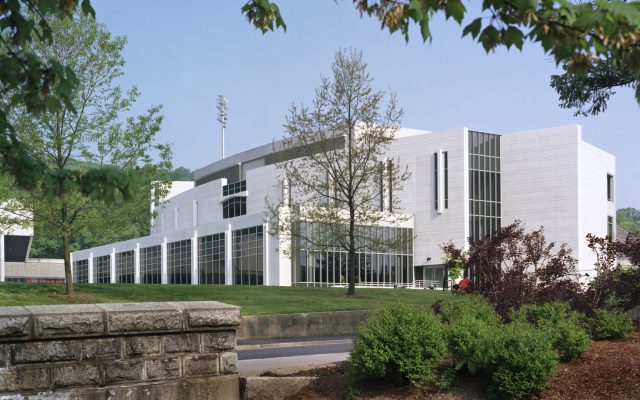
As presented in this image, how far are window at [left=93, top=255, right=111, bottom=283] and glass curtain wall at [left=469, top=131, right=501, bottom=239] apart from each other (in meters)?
42.4

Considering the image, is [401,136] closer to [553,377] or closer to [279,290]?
[279,290]

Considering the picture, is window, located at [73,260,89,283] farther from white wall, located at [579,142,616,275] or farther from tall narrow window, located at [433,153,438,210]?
white wall, located at [579,142,616,275]

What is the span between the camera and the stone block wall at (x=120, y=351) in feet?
25.1

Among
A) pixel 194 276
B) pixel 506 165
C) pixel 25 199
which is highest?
pixel 506 165

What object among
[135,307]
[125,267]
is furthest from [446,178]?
[135,307]

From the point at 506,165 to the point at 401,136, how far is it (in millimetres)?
10693

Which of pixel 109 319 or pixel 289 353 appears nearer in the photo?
pixel 109 319

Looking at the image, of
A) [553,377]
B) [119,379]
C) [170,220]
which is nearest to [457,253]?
[553,377]

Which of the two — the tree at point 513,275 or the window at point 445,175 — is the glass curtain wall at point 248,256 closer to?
the window at point 445,175

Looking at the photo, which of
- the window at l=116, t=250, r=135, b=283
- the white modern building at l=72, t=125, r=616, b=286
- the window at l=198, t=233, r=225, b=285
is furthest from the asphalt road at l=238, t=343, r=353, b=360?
the window at l=116, t=250, r=135, b=283

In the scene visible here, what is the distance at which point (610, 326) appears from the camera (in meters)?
10.3

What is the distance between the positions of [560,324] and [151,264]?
77.1m

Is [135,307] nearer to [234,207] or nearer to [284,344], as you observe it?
[284,344]

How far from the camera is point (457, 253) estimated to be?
42.7ft
